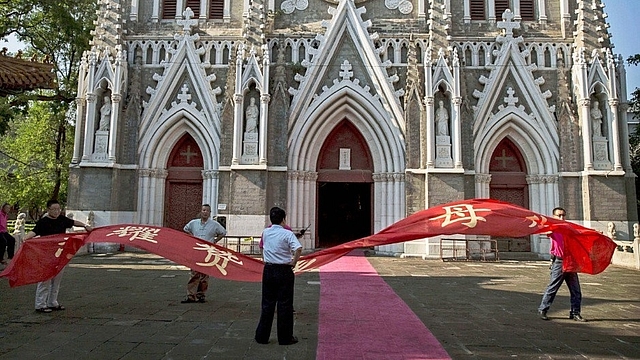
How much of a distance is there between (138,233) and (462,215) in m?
5.18

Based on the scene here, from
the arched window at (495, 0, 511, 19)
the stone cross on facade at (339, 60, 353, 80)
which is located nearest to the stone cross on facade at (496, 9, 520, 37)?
the arched window at (495, 0, 511, 19)

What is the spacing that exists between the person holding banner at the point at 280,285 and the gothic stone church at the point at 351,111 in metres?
11.3

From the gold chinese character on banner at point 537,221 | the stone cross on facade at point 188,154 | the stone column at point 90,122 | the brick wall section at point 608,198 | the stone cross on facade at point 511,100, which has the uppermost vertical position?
the stone cross on facade at point 511,100

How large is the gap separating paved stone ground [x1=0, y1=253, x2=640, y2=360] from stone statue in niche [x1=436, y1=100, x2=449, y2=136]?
691cm

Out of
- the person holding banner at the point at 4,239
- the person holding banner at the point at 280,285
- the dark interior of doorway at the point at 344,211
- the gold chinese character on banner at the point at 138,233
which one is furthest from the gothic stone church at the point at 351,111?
the person holding banner at the point at 280,285

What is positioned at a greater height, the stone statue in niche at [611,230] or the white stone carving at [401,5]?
the white stone carving at [401,5]

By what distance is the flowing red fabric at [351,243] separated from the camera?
21.8ft

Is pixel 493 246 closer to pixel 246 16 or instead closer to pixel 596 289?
pixel 596 289

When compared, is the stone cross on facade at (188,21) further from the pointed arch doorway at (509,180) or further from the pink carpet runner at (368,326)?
the pointed arch doorway at (509,180)

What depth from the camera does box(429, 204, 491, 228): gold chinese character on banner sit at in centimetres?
665

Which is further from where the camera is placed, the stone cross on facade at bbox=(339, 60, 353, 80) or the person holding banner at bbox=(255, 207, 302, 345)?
the stone cross on facade at bbox=(339, 60, 353, 80)

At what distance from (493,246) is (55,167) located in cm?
2394

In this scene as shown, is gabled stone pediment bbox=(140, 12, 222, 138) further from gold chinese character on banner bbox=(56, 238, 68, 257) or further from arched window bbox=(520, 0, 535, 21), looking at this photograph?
arched window bbox=(520, 0, 535, 21)

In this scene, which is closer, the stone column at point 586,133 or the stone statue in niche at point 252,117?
the stone column at point 586,133
